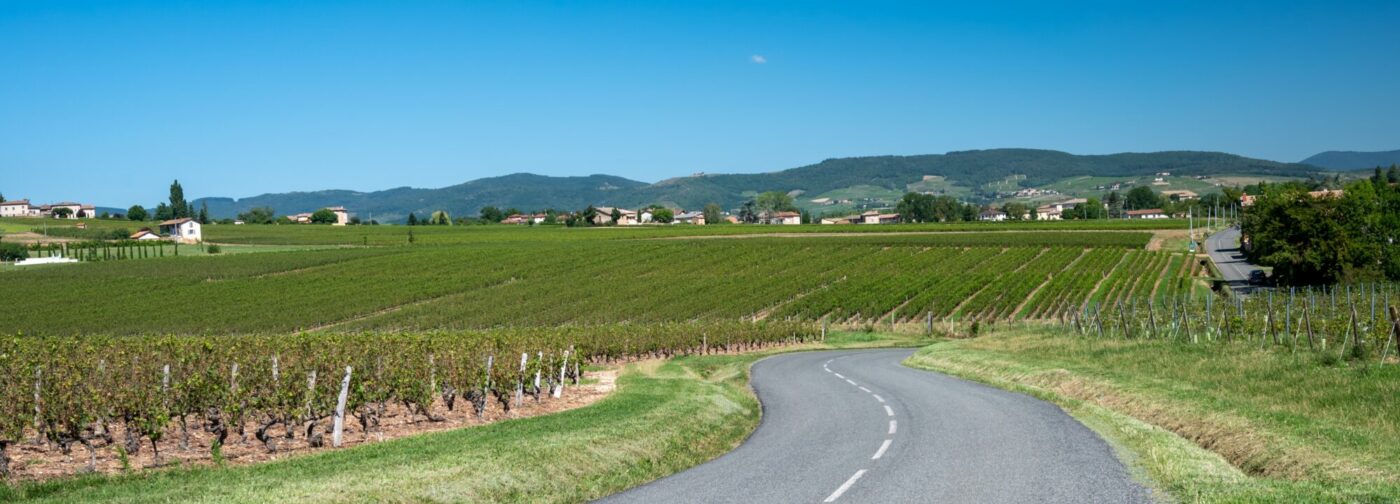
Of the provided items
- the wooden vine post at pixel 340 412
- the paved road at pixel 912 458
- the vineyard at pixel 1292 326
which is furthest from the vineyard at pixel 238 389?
the vineyard at pixel 1292 326

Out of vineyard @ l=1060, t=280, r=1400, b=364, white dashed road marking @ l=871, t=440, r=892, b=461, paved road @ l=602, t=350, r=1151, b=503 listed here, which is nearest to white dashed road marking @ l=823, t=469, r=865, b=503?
paved road @ l=602, t=350, r=1151, b=503

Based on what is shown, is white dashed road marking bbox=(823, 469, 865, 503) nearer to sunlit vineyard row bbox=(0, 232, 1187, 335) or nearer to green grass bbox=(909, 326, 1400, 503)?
green grass bbox=(909, 326, 1400, 503)

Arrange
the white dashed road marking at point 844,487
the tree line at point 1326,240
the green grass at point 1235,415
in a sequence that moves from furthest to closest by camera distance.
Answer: the tree line at point 1326,240 < the green grass at point 1235,415 < the white dashed road marking at point 844,487

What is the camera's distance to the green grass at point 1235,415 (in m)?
12.4

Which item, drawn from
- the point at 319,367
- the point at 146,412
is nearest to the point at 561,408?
the point at 319,367

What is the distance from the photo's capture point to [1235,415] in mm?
17797

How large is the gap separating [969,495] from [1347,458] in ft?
18.3

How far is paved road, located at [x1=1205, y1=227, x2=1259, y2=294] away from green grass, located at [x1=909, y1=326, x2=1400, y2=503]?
5544cm

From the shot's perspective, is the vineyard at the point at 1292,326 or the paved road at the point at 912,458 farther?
the vineyard at the point at 1292,326

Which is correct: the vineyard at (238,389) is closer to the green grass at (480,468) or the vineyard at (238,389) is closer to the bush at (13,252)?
the green grass at (480,468)

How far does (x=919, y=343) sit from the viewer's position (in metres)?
59.6

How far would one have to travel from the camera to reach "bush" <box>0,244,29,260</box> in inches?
4555

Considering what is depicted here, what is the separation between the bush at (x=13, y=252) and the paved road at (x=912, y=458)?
118 m

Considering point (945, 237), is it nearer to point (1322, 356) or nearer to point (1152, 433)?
point (1322, 356)
